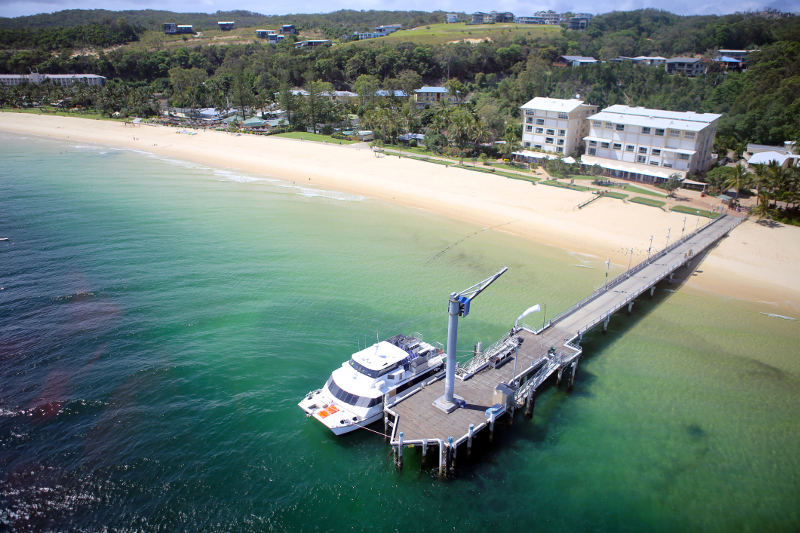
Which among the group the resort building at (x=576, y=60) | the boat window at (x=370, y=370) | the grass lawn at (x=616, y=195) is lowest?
the boat window at (x=370, y=370)

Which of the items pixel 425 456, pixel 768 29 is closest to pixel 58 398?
pixel 425 456

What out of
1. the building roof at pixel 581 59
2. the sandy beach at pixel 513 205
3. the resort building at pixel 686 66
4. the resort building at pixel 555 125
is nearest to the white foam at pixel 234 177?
the sandy beach at pixel 513 205

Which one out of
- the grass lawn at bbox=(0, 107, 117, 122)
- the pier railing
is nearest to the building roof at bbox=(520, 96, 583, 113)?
the pier railing

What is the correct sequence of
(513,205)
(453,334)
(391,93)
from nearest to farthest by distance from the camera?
(453,334)
(513,205)
(391,93)

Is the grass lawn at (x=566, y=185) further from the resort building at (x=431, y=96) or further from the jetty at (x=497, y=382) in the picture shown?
the resort building at (x=431, y=96)

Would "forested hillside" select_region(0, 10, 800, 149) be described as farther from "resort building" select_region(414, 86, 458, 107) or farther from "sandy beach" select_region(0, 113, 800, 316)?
"sandy beach" select_region(0, 113, 800, 316)

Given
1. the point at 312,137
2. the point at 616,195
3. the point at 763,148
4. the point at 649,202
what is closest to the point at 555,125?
the point at 616,195

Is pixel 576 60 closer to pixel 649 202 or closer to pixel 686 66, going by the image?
pixel 686 66
